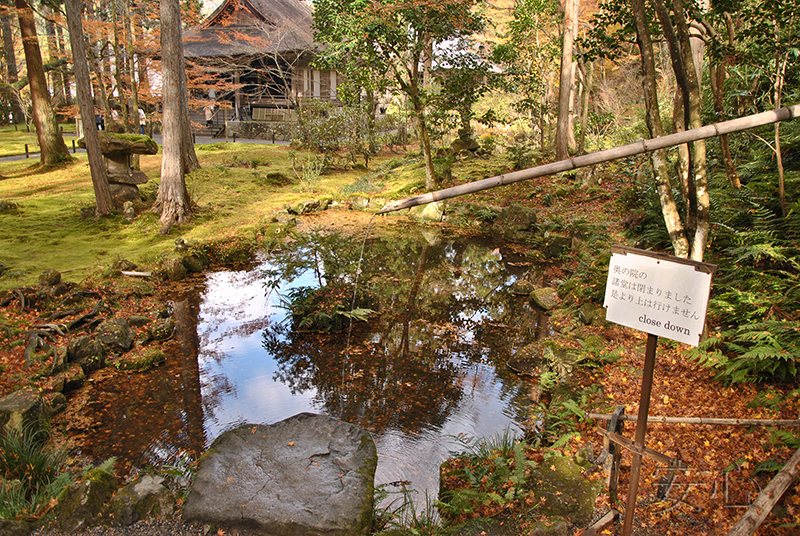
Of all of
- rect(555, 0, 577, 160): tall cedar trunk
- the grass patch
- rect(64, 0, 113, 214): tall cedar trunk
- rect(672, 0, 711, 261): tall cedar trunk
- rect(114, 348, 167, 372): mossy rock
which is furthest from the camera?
rect(555, 0, 577, 160): tall cedar trunk

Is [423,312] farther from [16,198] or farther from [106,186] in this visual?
[16,198]

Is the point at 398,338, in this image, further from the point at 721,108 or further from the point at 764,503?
the point at 721,108

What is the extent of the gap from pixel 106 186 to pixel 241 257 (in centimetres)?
394

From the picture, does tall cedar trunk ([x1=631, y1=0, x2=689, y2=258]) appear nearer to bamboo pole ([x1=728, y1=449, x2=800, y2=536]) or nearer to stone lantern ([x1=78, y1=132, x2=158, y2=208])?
bamboo pole ([x1=728, y1=449, x2=800, y2=536])

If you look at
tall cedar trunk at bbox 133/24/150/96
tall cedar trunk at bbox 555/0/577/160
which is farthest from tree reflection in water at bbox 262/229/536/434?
tall cedar trunk at bbox 133/24/150/96

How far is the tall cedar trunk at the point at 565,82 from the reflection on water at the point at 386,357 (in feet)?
20.9

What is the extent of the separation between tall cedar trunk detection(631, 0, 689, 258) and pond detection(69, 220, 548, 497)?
2372mm

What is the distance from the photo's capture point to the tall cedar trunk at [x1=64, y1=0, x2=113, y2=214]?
10109 mm

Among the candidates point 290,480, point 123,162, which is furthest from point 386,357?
point 123,162

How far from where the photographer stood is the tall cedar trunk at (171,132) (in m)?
11.0

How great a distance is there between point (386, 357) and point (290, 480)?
9.40 ft

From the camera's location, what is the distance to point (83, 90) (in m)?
10.3

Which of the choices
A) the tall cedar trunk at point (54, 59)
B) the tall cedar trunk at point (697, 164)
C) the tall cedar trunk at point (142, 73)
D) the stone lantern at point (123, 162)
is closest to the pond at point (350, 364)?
the tall cedar trunk at point (697, 164)

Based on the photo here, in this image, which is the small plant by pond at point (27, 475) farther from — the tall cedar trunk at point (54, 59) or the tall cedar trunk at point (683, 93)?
the tall cedar trunk at point (54, 59)
